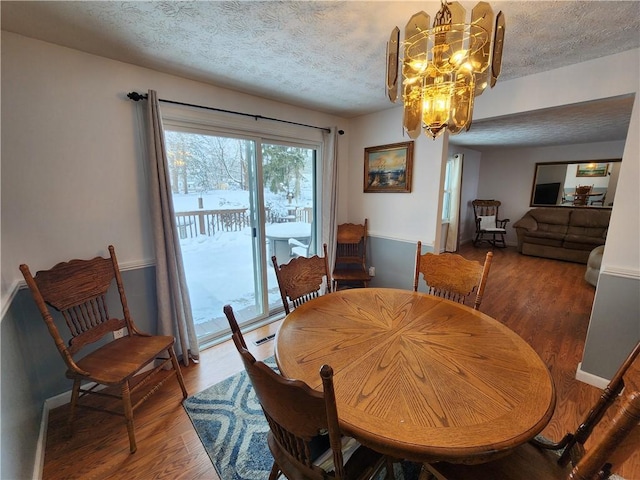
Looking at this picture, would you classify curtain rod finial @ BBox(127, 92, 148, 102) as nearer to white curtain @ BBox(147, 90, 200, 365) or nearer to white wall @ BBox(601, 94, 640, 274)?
white curtain @ BBox(147, 90, 200, 365)

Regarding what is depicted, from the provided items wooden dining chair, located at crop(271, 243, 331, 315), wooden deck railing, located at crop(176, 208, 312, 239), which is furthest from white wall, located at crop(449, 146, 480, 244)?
wooden dining chair, located at crop(271, 243, 331, 315)

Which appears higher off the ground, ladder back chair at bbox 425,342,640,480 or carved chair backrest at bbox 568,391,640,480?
carved chair backrest at bbox 568,391,640,480

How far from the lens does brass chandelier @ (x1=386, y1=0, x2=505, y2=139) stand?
1.10 m

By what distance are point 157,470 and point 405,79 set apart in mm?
2379

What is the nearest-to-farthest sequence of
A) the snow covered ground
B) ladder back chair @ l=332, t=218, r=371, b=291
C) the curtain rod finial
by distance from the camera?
the curtain rod finial
the snow covered ground
ladder back chair @ l=332, t=218, r=371, b=291

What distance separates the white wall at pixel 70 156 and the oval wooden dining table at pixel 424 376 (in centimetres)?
157

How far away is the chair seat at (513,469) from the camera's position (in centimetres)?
92

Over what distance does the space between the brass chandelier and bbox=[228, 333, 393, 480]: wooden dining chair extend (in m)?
1.26

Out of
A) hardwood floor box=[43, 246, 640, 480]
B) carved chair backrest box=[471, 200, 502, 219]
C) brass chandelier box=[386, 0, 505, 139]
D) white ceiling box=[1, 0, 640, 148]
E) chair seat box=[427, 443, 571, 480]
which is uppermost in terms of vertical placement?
white ceiling box=[1, 0, 640, 148]

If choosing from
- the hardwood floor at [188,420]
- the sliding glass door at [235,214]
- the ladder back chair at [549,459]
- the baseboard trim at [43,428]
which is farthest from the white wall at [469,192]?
the baseboard trim at [43,428]

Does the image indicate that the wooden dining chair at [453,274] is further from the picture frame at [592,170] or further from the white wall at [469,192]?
the picture frame at [592,170]

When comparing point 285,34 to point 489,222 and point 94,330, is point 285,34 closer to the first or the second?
point 94,330

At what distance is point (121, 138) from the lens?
1.92m

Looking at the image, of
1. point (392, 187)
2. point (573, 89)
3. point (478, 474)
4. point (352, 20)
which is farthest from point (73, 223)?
point (573, 89)
